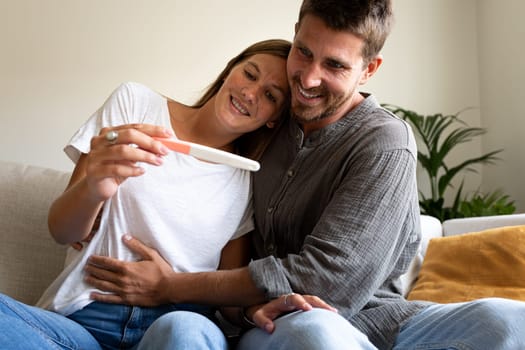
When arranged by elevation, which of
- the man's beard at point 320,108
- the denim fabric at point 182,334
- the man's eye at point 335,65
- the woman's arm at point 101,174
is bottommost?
the denim fabric at point 182,334

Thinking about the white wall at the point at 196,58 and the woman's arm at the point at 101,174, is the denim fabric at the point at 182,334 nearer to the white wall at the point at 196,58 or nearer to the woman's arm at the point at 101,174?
the woman's arm at the point at 101,174

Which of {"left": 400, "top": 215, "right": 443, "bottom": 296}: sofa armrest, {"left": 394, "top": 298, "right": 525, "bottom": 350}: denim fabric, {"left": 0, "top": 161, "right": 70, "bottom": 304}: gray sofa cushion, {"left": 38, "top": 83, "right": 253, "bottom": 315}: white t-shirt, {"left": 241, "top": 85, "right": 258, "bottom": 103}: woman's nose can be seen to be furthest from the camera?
{"left": 400, "top": 215, "right": 443, "bottom": 296}: sofa armrest

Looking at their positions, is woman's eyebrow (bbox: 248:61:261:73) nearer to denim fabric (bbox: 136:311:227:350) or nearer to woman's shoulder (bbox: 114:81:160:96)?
woman's shoulder (bbox: 114:81:160:96)

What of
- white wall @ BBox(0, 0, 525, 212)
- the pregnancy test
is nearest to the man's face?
the pregnancy test

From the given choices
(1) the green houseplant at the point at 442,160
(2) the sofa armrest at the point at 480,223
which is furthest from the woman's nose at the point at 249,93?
(1) the green houseplant at the point at 442,160

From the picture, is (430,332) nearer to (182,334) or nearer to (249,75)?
(182,334)

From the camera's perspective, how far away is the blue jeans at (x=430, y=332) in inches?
40.3

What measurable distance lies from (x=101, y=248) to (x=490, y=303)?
2.58 feet

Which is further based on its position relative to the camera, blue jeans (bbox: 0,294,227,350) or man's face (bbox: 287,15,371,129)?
man's face (bbox: 287,15,371,129)

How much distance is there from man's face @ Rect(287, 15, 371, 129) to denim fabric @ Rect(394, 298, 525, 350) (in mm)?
513

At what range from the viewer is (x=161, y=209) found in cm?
140

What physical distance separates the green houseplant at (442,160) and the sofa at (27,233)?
70.1 inches

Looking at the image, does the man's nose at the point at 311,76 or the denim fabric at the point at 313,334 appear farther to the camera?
the man's nose at the point at 311,76

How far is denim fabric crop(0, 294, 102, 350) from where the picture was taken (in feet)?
3.49
